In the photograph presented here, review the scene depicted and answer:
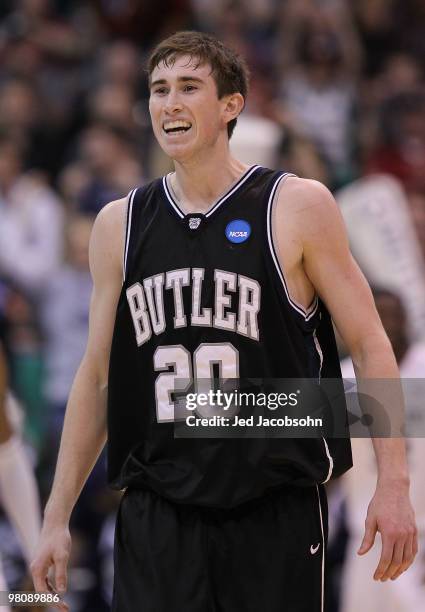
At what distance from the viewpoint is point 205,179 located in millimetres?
4496

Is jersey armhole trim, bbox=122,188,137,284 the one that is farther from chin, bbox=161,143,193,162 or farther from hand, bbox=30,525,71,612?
hand, bbox=30,525,71,612

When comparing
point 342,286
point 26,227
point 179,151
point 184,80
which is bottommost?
point 342,286

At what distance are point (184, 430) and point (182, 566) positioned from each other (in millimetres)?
415

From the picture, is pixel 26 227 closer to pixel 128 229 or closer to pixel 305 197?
pixel 128 229

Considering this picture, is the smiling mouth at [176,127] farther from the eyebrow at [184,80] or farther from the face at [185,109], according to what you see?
the eyebrow at [184,80]

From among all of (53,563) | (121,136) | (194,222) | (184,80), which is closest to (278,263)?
(194,222)

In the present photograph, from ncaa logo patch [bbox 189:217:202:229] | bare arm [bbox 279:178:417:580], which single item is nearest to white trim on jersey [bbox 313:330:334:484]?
bare arm [bbox 279:178:417:580]

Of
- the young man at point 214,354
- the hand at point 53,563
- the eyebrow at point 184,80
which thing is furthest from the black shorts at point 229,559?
the eyebrow at point 184,80

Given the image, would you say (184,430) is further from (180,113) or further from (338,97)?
(338,97)

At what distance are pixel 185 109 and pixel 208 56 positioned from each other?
0.70 ft

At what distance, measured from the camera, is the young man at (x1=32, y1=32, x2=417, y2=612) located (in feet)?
13.9

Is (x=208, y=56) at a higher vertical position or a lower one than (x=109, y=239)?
higher

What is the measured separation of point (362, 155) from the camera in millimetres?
10938

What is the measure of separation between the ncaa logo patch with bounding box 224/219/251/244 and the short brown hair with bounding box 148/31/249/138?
0.44m
